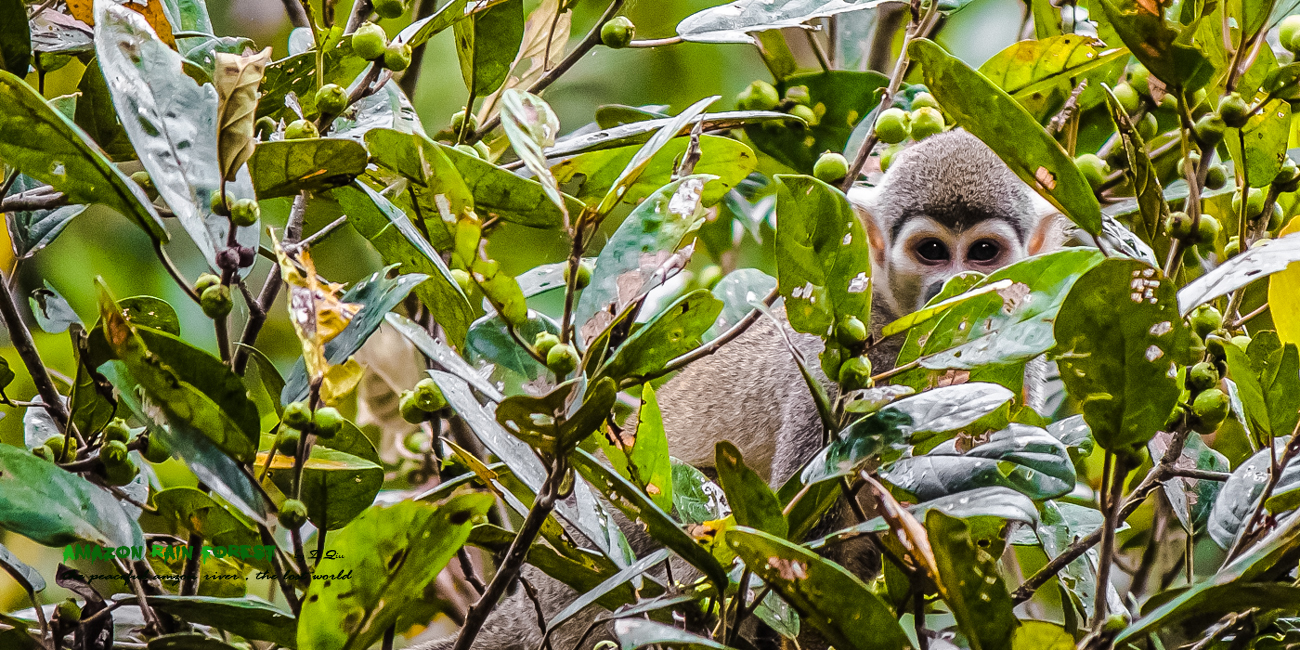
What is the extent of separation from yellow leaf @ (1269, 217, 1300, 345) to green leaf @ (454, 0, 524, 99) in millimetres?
823

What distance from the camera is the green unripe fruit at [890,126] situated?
1149 mm

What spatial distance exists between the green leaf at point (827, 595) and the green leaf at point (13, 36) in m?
0.81

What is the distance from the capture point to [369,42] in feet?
3.36

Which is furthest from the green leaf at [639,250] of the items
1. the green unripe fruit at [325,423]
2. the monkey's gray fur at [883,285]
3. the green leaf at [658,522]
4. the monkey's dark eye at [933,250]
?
the monkey's dark eye at [933,250]

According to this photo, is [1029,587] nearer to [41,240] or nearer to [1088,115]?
[1088,115]

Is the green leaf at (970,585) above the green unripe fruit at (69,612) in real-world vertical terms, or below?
above

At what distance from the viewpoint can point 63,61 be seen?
4.14ft

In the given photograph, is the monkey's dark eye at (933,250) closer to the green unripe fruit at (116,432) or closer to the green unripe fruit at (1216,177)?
the green unripe fruit at (1216,177)

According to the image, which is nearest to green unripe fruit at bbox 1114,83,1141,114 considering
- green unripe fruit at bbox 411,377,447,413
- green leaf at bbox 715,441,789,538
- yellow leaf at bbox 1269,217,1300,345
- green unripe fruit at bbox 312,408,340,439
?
yellow leaf at bbox 1269,217,1300,345

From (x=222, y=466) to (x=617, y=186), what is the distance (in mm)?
384

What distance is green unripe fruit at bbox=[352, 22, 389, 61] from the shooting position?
1.02m

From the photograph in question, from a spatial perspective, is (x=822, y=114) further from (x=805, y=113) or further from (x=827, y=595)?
(x=827, y=595)

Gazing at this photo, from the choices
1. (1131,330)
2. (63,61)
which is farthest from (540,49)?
(1131,330)

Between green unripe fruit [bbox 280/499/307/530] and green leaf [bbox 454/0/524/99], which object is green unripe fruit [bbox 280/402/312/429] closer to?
green unripe fruit [bbox 280/499/307/530]
